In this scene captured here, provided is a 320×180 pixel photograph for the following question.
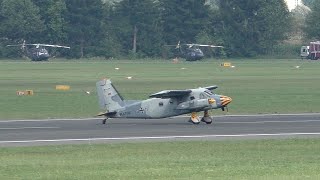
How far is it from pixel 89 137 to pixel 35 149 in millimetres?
4928

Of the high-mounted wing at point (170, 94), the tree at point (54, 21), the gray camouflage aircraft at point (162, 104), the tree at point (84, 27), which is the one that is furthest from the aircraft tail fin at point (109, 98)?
the tree at point (54, 21)

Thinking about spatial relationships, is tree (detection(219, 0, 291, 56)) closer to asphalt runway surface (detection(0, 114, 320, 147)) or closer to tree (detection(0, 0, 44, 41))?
tree (detection(0, 0, 44, 41))

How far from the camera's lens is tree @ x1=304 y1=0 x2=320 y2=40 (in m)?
163

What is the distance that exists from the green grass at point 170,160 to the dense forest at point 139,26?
4516 inches

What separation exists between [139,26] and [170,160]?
124 meters

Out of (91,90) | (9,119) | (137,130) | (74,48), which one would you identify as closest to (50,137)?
(137,130)

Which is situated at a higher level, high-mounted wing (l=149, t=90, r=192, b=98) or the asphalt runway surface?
high-mounted wing (l=149, t=90, r=192, b=98)

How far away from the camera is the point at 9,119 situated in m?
51.1

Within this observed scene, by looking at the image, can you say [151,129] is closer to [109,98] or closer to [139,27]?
[109,98]

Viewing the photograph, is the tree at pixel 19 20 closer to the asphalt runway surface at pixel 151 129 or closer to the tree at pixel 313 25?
the tree at pixel 313 25

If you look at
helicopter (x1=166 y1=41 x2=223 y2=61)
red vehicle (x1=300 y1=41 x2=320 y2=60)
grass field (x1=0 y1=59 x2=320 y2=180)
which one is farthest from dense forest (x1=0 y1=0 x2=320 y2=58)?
grass field (x1=0 y1=59 x2=320 y2=180)

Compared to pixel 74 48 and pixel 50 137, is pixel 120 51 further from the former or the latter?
pixel 50 137

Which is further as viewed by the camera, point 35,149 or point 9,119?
point 9,119

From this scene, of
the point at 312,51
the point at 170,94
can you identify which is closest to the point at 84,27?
the point at 312,51
